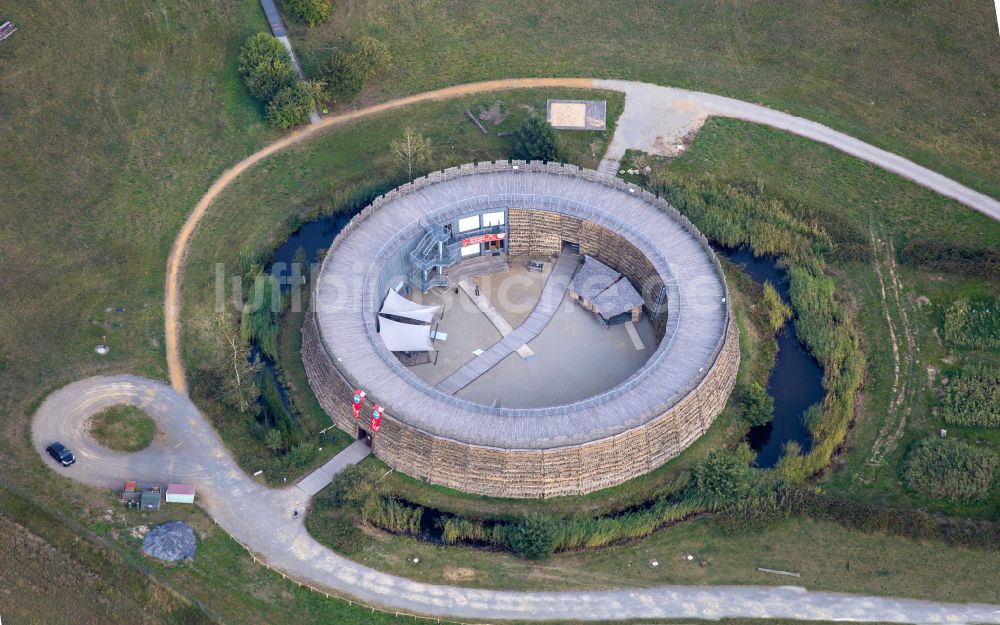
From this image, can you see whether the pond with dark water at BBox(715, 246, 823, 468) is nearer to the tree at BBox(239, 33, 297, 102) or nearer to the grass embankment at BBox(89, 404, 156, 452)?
the grass embankment at BBox(89, 404, 156, 452)

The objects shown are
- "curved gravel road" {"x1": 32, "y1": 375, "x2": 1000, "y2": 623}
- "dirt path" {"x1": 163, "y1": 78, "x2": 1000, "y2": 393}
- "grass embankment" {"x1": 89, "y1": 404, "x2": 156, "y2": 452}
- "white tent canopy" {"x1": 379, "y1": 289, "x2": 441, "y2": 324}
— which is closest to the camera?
"curved gravel road" {"x1": 32, "y1": 375, "x2": 1000, "y2": 623}

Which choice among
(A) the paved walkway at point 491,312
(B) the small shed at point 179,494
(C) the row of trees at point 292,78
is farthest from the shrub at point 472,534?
(C) the row of trees at point 292,78

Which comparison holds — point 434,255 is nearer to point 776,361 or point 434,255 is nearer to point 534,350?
point 534,350

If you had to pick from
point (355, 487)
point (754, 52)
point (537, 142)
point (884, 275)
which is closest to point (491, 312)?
point (537, 142)

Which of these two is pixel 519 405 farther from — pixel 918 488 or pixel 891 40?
pixel 891 40

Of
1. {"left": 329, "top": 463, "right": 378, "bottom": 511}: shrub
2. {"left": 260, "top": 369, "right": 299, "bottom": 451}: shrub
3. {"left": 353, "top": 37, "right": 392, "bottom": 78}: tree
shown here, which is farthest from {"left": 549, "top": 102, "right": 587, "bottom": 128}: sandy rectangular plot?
{"left": 329, "top": 463, "right": 378, "bottom": 511}: shrub

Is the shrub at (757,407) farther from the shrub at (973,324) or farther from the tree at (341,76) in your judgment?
the tree at (341,76)
